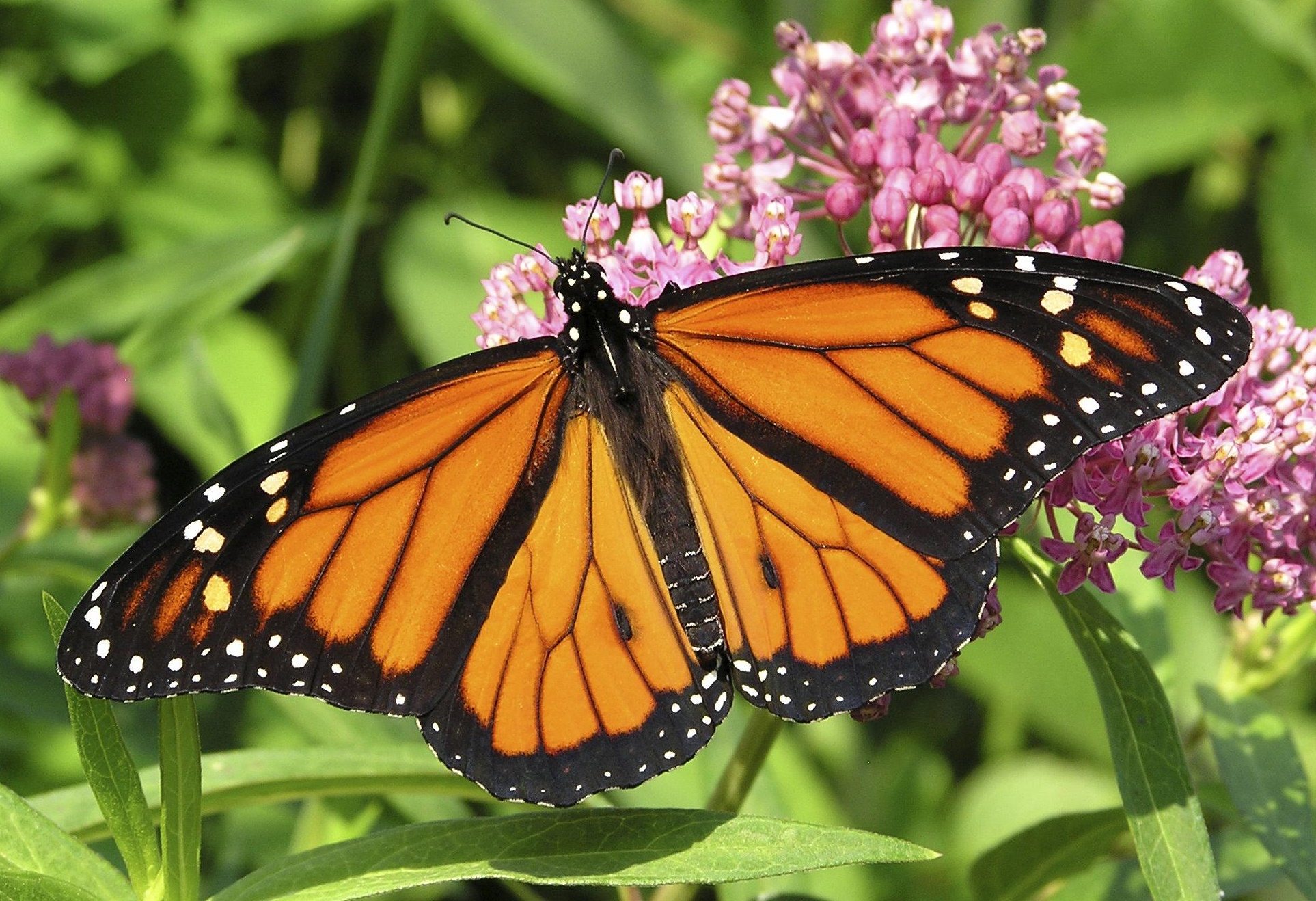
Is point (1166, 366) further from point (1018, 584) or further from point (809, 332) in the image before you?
point (1018, 584)

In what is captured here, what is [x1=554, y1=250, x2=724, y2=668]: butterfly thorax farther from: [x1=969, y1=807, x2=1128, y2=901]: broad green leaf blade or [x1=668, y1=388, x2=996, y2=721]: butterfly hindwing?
[x1=969, y1=807, x2=1128, y2=901]: broad green leaf blade

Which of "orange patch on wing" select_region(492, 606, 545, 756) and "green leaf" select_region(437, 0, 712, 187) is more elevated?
"green leaf" select_region(437, 0, 712, 187)

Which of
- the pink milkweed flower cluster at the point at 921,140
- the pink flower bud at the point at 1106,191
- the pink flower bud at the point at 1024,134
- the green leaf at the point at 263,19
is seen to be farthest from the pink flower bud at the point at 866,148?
the green leaf at the point at 263,19

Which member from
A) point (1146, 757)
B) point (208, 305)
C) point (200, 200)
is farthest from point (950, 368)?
point (200, 200)

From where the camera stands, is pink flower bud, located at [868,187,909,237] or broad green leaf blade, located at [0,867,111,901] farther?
pink flower bud, located at [868,187,909,237]

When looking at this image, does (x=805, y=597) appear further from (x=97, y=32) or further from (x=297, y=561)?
(x=97, y=32)

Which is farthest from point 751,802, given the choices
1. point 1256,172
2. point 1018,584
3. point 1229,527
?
point 1256,172

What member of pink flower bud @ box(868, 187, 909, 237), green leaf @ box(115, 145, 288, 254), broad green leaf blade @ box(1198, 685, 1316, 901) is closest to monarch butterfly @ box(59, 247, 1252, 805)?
pink flower bud @ box(868, 187, 909, 237)
